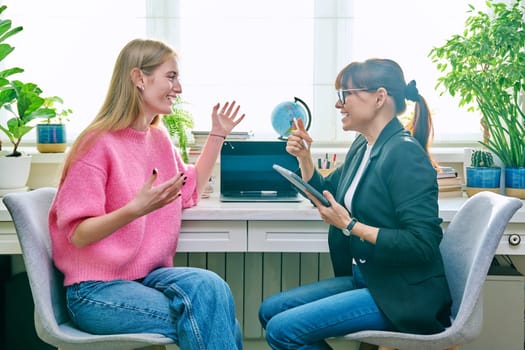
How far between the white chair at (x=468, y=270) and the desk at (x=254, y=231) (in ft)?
1.20

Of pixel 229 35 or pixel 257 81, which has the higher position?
pixel 229 35

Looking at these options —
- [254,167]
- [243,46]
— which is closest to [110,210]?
[254,167]

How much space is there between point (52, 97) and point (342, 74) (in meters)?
1.35

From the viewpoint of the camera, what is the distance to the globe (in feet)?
8.80

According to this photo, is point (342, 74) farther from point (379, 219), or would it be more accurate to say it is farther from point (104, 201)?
point (104, 201)

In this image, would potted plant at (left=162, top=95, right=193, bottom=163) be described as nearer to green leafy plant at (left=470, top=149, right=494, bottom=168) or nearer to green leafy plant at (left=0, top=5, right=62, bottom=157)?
green leafy plant at (left=0, top=5, right=62, bottom=157)

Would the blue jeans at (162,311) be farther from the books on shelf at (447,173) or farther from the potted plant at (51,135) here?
the books on shelf at (447,173)

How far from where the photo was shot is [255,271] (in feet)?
9.85

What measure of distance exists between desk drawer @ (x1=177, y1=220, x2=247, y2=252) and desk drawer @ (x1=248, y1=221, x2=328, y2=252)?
0.03 m

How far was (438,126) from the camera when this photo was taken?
3131 mm

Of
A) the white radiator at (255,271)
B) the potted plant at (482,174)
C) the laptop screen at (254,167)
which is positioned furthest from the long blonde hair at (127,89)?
the potted plant at (482,174)

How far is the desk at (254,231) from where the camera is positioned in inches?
91.5

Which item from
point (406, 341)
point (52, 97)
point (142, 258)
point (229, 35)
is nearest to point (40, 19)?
point (52, 97)

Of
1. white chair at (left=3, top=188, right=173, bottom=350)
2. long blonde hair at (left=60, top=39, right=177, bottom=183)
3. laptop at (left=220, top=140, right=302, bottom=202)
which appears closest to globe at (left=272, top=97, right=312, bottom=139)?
laptop at (left=220, top=140, right=302, bottom=202)
